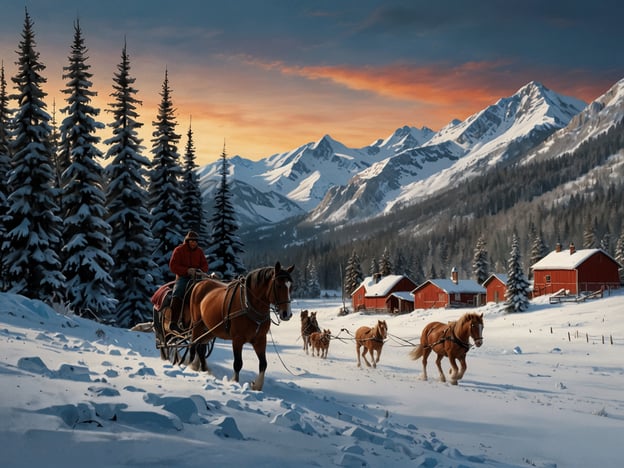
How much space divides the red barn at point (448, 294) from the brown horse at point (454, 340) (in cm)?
6350

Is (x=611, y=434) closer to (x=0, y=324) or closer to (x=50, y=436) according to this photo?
(x=50, y=436)

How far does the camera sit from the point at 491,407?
470 inches

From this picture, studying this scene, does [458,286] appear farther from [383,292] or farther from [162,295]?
[162,295]

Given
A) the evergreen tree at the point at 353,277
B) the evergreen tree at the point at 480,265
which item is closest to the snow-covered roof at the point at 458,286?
the evergreen tree at the point at 480,265

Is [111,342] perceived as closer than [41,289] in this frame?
Yes

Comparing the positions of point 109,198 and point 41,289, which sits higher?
point 109,198

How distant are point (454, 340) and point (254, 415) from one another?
11636 mm

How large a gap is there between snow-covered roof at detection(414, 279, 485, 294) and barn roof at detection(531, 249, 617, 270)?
39.8 ft

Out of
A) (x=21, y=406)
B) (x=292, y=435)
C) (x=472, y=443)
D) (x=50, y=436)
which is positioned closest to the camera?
(x=50, y=436)

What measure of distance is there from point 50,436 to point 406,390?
10.4 meters

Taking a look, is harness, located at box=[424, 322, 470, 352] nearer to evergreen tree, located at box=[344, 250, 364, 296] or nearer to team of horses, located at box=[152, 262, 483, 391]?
team of horses, located at box=[152, 262, 483, 391]

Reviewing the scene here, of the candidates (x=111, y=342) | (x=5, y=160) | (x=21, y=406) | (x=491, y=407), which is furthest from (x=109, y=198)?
(x=21, y=406)

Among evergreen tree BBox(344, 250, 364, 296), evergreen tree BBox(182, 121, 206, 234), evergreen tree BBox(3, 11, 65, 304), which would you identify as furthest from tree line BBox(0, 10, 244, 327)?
evergreen tree BBox(344, 250, 364, 296)

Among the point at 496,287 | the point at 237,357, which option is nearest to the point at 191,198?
the point at 237,357
